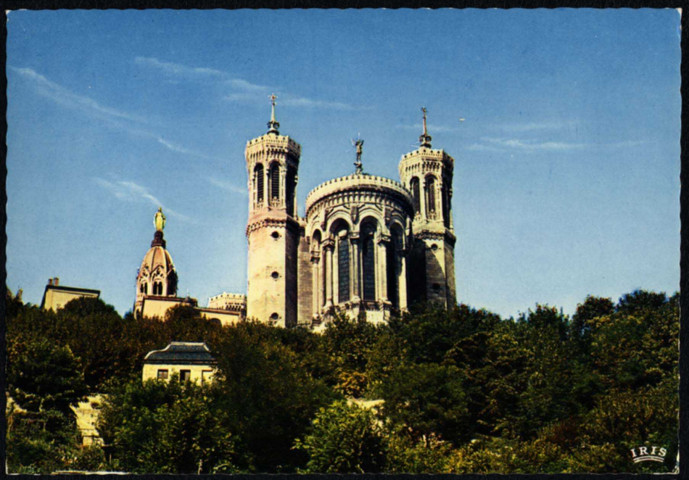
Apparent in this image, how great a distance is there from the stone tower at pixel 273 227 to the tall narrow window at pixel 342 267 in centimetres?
512

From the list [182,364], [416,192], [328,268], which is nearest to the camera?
[182,364]

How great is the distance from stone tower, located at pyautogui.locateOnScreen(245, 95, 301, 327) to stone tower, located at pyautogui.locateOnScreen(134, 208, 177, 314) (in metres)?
13.3

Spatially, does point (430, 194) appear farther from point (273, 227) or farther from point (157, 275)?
point (157, 275)

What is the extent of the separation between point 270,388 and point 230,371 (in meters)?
2.78

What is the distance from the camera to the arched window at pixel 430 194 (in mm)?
78125

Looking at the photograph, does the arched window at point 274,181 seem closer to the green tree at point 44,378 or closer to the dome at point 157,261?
the dome at point 157,261

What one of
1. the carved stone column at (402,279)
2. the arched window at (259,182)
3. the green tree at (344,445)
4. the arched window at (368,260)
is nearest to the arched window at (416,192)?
the carved stone column at (402,279)

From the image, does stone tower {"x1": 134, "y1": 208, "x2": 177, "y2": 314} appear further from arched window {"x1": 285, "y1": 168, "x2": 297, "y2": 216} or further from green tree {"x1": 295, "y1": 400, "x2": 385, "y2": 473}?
green tree {"x1": 295, "y1": 400, "x2": 385, "y2": 473}

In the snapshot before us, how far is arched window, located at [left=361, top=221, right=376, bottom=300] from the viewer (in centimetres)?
6359

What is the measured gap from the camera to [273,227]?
71.1 meters

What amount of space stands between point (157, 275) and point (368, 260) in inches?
1045

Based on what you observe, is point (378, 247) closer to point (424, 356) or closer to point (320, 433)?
point (424, 356)

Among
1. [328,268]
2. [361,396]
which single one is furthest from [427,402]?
[328,268]
